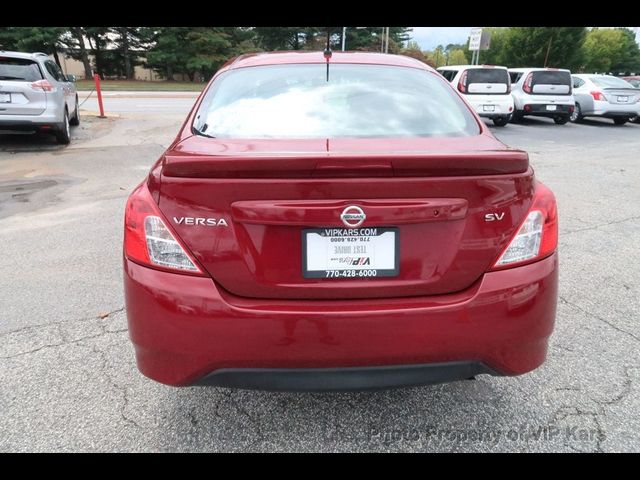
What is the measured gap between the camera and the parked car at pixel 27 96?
9.01 meters

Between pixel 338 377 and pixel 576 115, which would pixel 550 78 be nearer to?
pixel 576 115

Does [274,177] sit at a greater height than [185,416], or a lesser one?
greater

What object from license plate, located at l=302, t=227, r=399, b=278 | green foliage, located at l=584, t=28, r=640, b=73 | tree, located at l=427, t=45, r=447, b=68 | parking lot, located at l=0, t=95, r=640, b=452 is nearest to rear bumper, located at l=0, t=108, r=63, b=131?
parking lot, located at l=0, t=95, r=640, b=452

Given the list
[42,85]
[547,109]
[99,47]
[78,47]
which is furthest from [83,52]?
[547,109]

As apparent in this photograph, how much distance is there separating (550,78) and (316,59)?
14.8 meters

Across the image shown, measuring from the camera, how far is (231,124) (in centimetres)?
234

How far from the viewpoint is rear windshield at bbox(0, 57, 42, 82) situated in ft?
29.6

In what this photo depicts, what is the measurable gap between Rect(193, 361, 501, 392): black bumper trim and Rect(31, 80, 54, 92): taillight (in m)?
9.18

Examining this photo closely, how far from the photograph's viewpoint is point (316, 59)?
3.01m

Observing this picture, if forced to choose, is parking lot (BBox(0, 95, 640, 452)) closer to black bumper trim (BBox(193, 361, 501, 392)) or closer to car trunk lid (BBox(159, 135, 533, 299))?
black bumper trim (BBox(193, 361, 501, 392))
